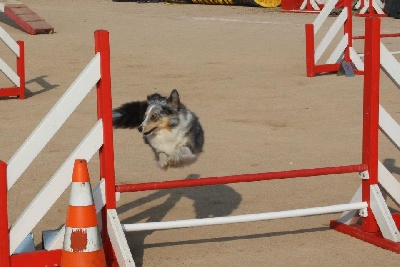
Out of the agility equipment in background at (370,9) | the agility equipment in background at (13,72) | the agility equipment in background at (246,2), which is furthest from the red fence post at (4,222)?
the agility equipment in background at (246,2)

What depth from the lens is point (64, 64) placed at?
16031 mm

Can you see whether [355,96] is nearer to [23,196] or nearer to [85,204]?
[23,196]

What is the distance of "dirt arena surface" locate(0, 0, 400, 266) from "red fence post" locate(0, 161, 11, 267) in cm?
94

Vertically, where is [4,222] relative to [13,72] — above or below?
Result: above

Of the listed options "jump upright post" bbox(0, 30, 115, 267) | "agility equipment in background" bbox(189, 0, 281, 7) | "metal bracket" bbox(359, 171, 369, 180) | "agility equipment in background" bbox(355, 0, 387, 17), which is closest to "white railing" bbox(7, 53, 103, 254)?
"jump upright post" bbox(0, 30, 115, 267)

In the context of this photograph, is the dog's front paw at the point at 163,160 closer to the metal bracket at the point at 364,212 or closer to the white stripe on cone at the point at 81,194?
the white stripe on cone at the point at 81,194

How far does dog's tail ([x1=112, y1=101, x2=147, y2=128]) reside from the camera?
6884 mm

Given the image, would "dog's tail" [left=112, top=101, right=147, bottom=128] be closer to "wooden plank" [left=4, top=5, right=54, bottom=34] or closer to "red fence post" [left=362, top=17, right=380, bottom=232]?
"red fence post" [left=362, top=17, right=380, bottom=232]

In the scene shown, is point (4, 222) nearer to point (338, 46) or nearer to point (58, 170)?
point (58, 170)

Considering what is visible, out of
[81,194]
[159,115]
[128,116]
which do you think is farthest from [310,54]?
[81,194]

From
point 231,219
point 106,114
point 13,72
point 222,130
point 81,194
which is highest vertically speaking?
point 106,114

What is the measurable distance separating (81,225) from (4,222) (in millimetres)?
459

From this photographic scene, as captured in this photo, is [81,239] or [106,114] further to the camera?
[106,114]

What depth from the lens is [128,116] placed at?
22.7 feet
